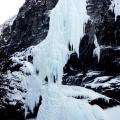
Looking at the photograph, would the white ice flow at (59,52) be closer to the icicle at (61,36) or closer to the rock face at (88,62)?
the icicle at (61,36)

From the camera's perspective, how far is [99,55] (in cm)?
1466

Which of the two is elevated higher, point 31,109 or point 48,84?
point 48,84

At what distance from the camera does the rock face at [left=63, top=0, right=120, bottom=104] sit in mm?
14422

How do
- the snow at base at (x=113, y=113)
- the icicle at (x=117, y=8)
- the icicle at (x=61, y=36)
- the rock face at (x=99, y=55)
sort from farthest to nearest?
the rock face at (x=99, y=55) → the icicle at (x=117, y=8) → the icicle at (x=61, y=36) → the snow at base at (x=113, y=113)

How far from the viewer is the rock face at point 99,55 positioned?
47.3 ft

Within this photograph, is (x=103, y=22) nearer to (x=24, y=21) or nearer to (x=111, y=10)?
(x=111, y=10)

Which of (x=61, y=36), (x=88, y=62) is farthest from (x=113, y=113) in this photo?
(x=61, y=36)

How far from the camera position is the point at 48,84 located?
1407 cm

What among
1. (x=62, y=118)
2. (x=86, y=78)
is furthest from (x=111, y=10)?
(x=62, y=118)

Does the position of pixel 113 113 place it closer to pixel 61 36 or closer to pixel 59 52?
pixel 59 52

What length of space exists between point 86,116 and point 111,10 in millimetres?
4755

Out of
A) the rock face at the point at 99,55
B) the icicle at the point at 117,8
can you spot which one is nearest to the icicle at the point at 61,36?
the rock face at the point at 99,55

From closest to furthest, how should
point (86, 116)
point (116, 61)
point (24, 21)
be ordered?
1. point (86, 116)
2. point (116, 61)
3. point (24, 21)

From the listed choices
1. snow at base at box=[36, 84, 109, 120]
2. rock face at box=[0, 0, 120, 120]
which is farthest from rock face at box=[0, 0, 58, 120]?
snow at base at box=[36, 84, 109, 120]
